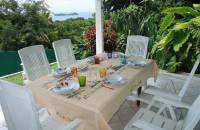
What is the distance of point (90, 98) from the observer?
183cm

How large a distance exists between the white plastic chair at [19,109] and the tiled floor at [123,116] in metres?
1.19

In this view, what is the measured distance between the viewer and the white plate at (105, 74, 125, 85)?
2.12 meters

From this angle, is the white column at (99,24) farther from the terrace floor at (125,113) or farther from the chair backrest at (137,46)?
the terrace floor at (125,113)

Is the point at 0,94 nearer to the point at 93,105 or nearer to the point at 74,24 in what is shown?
the point at 93,105

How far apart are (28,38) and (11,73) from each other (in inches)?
63.0

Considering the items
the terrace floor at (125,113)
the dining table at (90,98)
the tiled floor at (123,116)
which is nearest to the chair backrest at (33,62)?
the dining table at (90,98)

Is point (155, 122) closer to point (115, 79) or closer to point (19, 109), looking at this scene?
point (115, 79)

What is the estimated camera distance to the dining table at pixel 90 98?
5.50ft

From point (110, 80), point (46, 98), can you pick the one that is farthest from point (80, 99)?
point (110, 80)

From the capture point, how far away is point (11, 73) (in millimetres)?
4406

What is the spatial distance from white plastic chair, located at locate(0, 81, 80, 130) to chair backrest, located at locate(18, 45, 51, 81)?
1041mm

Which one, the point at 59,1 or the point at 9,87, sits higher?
the point at 59,1

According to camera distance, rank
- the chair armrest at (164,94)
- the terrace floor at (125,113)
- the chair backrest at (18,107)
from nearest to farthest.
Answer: the chair backrest at (18,107) < the chair armrest at (164,94) < the terrace floor at (125,113)

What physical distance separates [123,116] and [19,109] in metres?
1.78
